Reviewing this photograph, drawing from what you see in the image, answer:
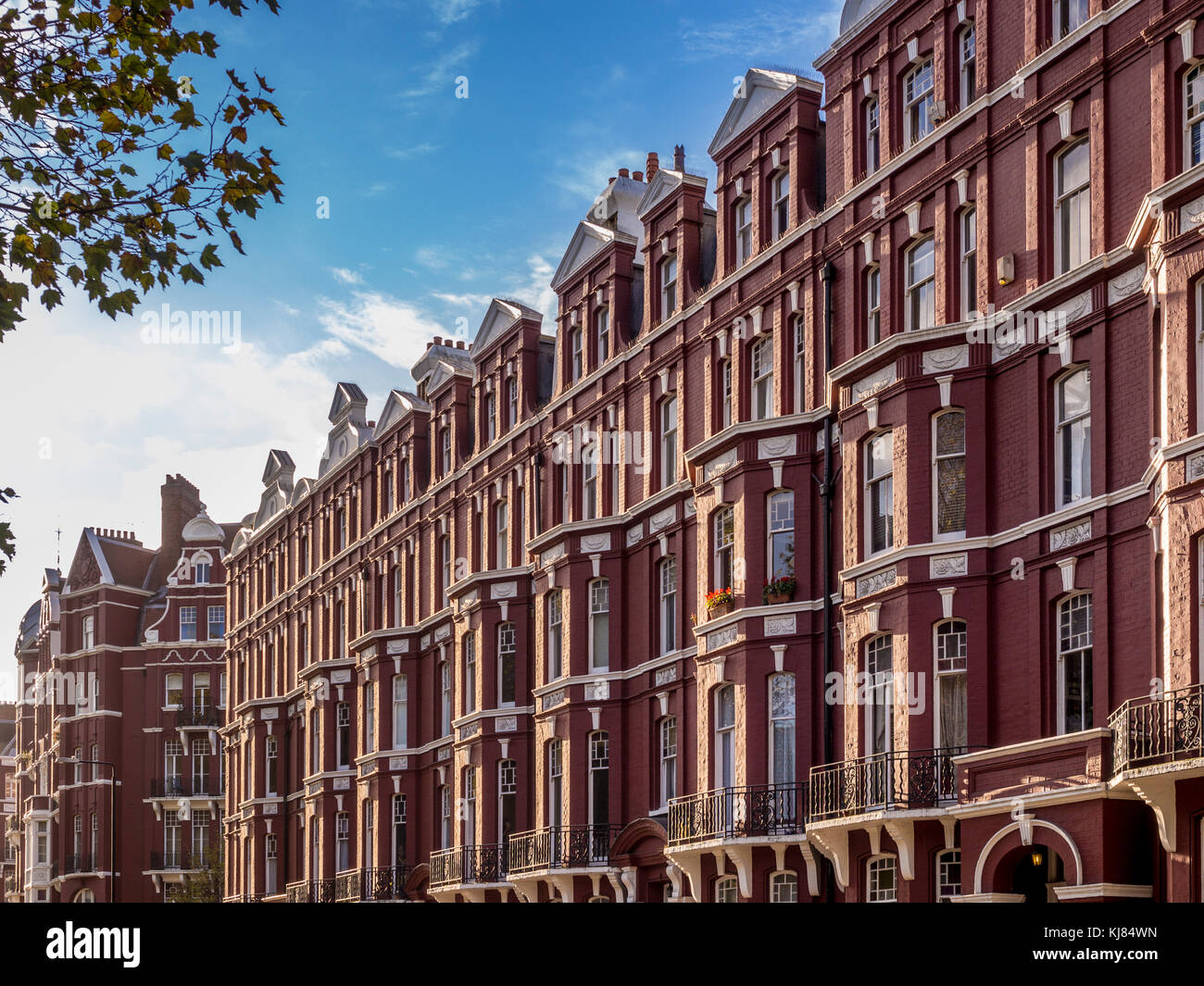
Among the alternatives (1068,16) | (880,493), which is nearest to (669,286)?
(880,493)

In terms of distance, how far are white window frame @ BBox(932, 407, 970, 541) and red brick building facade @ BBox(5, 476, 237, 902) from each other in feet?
182

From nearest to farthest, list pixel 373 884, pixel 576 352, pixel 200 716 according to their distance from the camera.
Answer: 1. pixel 576 352
2. pixel 373 884
3. pixel 200 716

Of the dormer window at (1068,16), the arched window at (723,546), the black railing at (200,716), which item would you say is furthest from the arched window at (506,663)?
the black railing at (200,716)

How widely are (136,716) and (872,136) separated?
63.2 meters

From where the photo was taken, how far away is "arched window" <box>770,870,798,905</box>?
33.1m

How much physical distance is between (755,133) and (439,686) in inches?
893

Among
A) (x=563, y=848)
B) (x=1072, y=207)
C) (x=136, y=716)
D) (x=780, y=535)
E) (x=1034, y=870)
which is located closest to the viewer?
(x=1034, y=870)

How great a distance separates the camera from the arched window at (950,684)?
28.7 meters

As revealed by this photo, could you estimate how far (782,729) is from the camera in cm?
3378

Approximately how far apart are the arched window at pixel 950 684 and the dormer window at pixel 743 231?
11.6 metres

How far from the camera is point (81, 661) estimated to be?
90875 mm

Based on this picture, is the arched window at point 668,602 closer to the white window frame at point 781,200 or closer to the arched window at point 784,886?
the arched window at point 784,886

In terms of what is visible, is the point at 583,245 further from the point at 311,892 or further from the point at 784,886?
the point at 311,892
